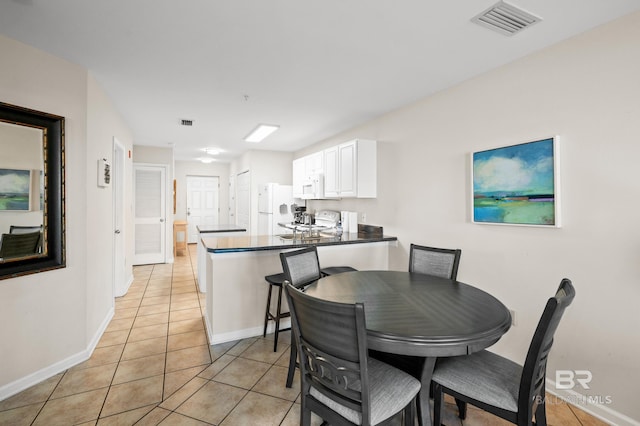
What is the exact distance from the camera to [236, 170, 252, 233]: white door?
21.9ft

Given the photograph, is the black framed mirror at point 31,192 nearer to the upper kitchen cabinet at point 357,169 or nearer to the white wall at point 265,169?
the upper kitchen cabinet at point 357,169

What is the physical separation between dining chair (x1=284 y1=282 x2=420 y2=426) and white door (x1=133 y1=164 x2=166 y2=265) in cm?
574

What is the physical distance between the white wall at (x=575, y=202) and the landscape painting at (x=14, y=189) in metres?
3.46

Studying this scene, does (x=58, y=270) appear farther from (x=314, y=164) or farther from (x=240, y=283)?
(x=314, y=164)

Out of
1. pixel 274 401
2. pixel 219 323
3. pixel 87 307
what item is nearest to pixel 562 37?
pixel 274 401

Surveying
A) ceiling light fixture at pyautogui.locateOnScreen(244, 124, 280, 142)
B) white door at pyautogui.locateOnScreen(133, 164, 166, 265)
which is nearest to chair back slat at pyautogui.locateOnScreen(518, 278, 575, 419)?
ceiling light fixture at pyautogui.locateOnScreen(244, 124, 280, 142)

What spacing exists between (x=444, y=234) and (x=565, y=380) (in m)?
1.40

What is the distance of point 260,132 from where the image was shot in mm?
4801

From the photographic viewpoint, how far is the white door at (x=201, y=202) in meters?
9.05

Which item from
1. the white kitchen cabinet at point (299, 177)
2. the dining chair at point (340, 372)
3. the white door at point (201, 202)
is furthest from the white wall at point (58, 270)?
the white door at point (201, 202)

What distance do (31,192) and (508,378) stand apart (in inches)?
128

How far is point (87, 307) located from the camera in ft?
8.66

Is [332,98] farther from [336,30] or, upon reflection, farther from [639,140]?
[639,140]

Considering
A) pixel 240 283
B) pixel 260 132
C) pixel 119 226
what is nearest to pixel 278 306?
pixel 240 283
